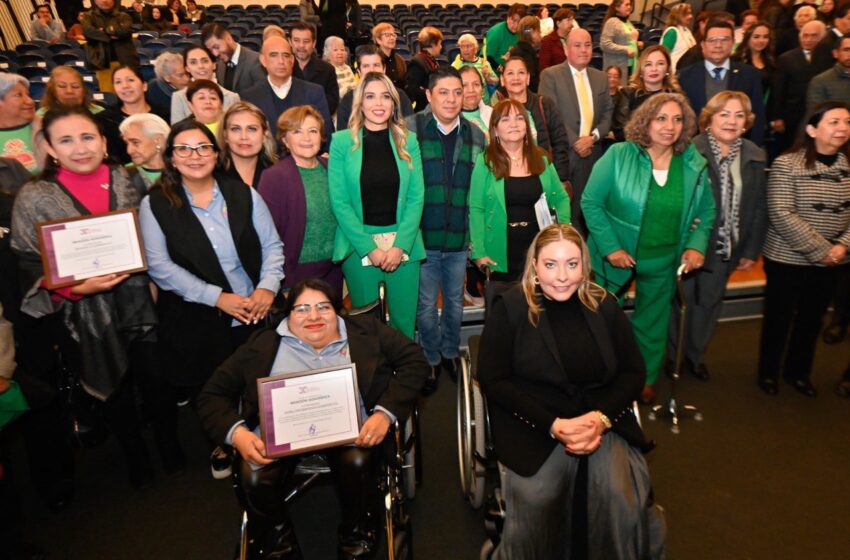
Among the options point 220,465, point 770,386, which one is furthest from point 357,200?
point 770,386

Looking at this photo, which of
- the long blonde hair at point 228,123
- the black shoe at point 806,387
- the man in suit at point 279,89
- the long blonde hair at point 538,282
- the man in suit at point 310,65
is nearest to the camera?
the long blonde hair at point 538,282

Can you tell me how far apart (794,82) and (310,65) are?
396cm

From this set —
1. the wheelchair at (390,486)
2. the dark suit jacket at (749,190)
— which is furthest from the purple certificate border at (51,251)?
the dark suit jacket at (749,190)

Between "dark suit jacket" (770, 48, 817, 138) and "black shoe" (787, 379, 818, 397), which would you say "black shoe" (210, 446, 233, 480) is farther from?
"dark suit jacket" (770, 48, 817, 138)

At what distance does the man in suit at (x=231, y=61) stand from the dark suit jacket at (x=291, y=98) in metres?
0.64

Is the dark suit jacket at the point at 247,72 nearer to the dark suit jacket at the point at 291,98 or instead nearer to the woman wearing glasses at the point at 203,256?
the dark suit jacket at the point at 291,98

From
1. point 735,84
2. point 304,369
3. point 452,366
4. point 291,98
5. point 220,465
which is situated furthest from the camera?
point 735,84

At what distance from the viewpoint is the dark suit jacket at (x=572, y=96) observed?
4070mm

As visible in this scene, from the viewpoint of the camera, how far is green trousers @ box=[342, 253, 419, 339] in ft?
9.91

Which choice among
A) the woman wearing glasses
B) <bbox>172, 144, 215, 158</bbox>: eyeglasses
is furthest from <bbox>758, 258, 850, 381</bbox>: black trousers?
<bbox>172, 144, 215, 158</bbox>: eyeglasses

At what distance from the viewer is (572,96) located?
407 centimetres

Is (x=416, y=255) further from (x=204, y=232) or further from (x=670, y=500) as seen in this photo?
(x=670, y=500)

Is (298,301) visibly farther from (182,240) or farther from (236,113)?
(236,113)

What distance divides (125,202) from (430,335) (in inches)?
69.6
